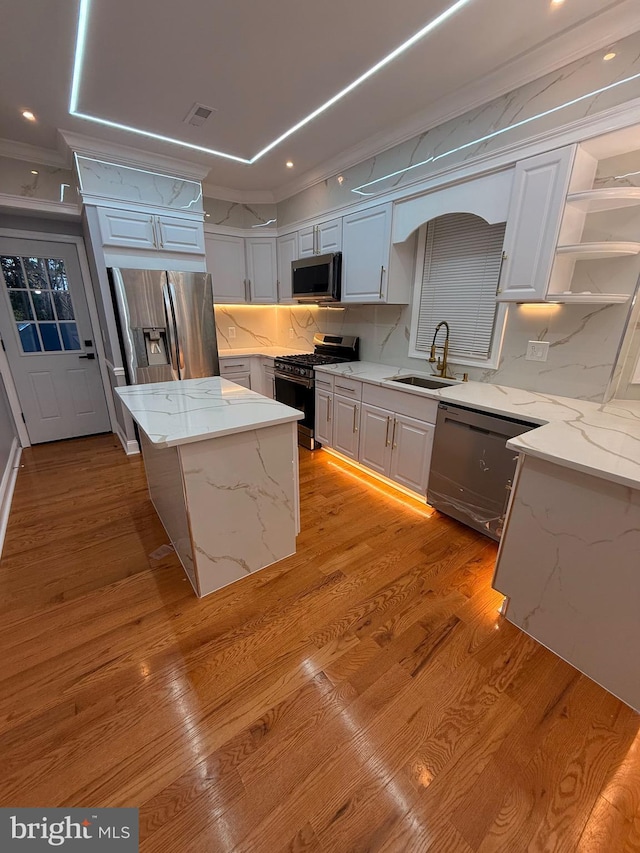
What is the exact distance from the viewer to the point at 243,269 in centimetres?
429

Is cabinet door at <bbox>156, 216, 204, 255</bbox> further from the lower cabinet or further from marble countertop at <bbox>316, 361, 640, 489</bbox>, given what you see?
marble countertop at <bbox>316, 361, 640, 489</bbox>

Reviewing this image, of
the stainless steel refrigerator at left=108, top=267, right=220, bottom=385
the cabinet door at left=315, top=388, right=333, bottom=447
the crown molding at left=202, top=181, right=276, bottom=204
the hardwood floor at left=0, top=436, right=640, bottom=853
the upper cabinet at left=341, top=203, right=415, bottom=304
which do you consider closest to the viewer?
the hardwood floor at left=0, top=436, right=640, bottom=853

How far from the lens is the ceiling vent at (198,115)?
8.09 ft

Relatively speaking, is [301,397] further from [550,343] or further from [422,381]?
[550,343]

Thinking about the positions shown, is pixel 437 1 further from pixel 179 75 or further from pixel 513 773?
pixel 513 773

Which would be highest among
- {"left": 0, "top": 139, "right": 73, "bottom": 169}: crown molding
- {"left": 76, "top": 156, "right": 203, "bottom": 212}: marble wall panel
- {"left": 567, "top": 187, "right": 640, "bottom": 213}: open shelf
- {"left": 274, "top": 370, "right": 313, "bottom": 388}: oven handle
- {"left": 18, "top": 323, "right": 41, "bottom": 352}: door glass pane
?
{"left": 0, "top": 139, "right": 73, "bottom": 169}: crown molding

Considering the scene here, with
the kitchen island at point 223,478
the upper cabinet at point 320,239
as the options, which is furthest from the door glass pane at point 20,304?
the upper cabinet at point 320,239

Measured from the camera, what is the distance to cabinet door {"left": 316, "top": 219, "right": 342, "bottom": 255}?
3.32 metres

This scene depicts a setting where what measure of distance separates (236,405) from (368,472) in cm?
161

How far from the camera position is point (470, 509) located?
224 cm

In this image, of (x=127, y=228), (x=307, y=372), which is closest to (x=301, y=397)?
(x=307, y=372)

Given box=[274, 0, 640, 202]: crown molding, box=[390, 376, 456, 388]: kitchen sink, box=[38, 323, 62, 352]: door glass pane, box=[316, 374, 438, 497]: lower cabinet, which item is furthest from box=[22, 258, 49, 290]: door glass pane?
box=[390, 376, 456, 388]: kitchen sink

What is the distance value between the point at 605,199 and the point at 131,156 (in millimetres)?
3628

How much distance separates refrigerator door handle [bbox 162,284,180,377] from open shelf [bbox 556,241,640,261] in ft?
10.4
